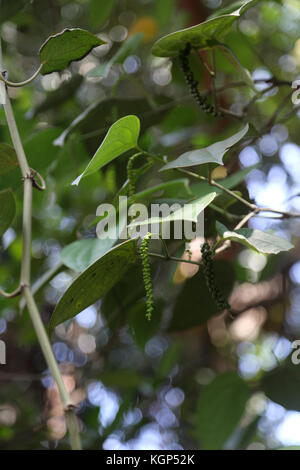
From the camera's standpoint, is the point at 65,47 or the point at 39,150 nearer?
the point at 65,47

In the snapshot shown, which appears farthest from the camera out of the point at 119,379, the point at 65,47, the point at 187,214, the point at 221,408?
the point at 119,379

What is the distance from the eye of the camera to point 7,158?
53 cm

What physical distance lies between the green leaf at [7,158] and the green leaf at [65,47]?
0.28 ft

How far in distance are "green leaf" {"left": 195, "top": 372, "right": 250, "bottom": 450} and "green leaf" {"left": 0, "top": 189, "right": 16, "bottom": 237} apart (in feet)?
1.50

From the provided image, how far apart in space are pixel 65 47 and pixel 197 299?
0.38m

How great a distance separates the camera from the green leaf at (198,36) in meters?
0.50

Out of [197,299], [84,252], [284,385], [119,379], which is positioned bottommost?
[119,379]

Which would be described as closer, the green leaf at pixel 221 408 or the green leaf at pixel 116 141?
the green leaf at pixel 116 141

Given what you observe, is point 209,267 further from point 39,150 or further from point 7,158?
point 39,150

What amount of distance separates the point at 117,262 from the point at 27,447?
0.60m

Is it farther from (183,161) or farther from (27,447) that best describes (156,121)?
(27,447)

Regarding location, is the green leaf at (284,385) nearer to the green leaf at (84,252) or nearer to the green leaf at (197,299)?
the green leaf at (197,299)

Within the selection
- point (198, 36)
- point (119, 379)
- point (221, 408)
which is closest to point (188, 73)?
point (198, 36)

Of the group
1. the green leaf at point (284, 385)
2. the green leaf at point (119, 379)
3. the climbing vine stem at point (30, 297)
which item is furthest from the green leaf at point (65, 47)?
the green leaf at point (119, 379)
